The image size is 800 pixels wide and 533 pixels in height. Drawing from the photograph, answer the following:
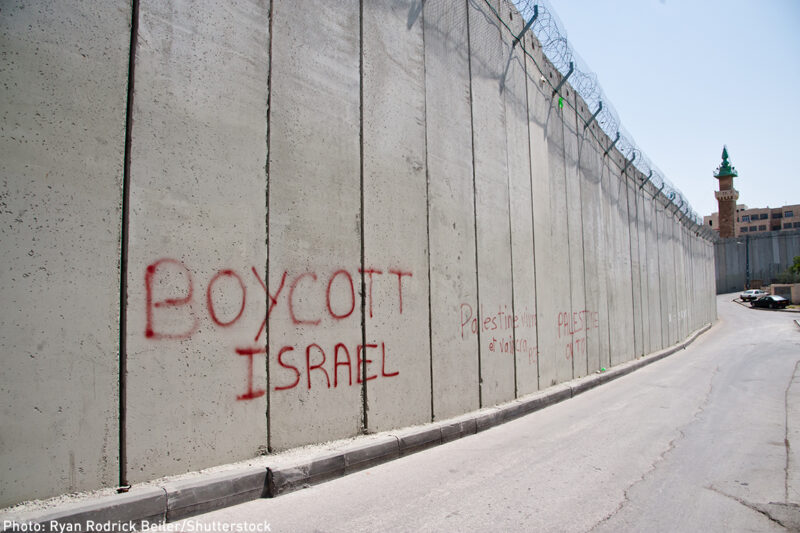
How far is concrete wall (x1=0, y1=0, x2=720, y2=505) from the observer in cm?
324

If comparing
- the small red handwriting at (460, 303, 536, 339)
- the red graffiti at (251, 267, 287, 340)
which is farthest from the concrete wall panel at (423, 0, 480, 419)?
the red graffiti at (251, 267, 287, 340)

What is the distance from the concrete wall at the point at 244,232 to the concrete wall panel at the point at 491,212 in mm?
46

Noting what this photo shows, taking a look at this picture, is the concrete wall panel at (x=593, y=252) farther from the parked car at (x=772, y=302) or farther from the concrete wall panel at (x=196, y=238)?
the parked car at (x=772, y=302)

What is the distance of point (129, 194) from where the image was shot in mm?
3627

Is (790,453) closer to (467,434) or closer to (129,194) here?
(467,434)

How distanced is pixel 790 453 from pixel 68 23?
26.0 ft

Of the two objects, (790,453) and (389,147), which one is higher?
(389,147)

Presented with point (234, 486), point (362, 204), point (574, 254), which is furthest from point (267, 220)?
point (574, 254)

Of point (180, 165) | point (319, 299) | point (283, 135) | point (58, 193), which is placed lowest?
point (319, 299)

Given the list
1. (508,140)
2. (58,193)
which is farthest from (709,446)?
(58,193)

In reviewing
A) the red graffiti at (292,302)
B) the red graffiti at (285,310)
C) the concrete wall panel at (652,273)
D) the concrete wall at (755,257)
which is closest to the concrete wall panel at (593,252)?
the concrete wall panel at (652,273)

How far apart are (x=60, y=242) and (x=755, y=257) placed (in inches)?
3345

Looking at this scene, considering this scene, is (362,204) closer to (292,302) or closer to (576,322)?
(292,302)

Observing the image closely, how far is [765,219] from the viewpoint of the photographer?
106 metres
